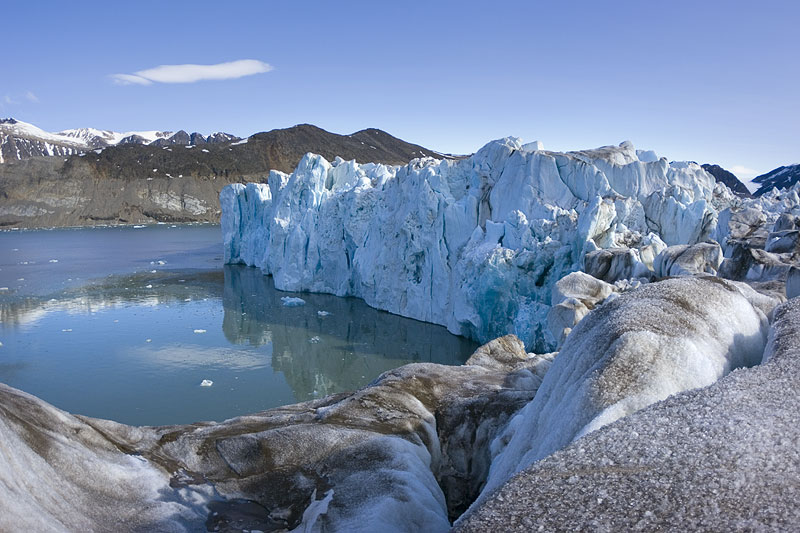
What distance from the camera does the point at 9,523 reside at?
3.24 m

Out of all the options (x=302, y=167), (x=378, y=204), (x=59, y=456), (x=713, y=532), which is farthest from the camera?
(x=302, y=167)

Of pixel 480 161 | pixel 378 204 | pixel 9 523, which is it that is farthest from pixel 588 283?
pixel 378 204

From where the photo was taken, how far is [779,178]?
54094mm

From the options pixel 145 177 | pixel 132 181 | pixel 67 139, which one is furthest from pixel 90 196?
pixel 67 139

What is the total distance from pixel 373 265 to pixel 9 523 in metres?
18.3

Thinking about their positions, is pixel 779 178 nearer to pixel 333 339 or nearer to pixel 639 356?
pixel 333 339

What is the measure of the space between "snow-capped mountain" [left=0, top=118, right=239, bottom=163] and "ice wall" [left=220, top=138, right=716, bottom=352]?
301ft

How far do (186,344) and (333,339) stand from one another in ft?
14.3

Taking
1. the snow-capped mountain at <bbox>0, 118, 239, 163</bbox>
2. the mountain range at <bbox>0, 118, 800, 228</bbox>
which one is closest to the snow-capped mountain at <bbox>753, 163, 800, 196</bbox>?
the mountain range at <bbox>0, 118, 800, 228</bbox>

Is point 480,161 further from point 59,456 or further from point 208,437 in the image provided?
point 59,456

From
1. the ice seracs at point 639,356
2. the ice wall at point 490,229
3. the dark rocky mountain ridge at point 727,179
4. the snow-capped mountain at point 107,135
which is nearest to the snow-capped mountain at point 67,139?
the snow-capped mountain at point 107,135

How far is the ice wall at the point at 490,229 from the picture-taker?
15359 mm

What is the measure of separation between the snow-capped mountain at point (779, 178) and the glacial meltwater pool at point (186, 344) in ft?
140

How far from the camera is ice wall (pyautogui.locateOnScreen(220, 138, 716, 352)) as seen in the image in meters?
15.4
